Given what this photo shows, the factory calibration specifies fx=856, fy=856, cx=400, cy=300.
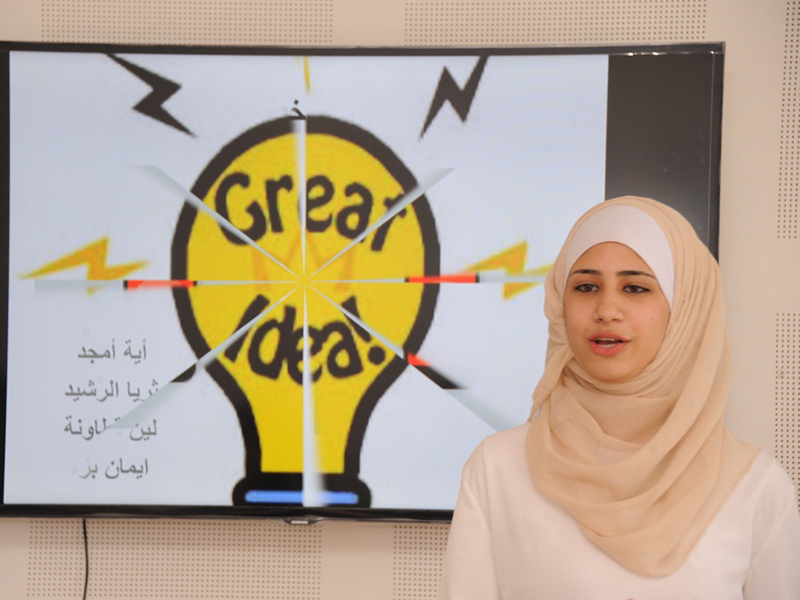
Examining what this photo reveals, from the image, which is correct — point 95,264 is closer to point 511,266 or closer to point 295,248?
point 295,248

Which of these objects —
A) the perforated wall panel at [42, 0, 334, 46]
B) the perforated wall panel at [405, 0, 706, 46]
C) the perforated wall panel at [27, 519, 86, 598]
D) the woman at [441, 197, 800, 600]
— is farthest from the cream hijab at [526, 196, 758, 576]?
the perforated wall panel at [27, 519, 86, 598]

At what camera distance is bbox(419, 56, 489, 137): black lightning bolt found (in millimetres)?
2344

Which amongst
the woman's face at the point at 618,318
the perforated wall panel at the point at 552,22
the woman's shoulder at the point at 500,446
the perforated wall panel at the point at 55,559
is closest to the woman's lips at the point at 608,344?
the woman's face at the point at 618,318

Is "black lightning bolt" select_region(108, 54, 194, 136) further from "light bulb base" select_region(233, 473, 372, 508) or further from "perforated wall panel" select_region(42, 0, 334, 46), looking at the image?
"light bulb base" select_region(233, 473, 372, 508)

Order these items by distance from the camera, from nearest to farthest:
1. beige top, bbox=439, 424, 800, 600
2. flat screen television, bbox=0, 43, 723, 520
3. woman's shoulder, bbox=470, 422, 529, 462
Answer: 1. beige top, bbox=439, 424, 800, 600
2. woman's shoulder, bbox=470, 422, 529, 462
3. flat screen television, bbox=0, 43, 723, 520

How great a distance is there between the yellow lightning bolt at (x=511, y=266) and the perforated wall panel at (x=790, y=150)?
660 millimetres

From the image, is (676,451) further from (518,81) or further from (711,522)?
(518,81)

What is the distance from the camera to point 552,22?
2.40 meters

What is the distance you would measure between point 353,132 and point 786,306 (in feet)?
4.18

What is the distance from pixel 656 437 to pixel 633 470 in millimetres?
69

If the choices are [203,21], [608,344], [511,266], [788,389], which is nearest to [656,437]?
[608,344]

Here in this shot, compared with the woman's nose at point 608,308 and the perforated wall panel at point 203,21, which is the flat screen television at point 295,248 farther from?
the woman's nose at point 608,308

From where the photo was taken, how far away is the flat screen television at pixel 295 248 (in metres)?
2.32

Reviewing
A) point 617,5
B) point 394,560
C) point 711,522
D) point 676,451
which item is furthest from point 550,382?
point 617,5
